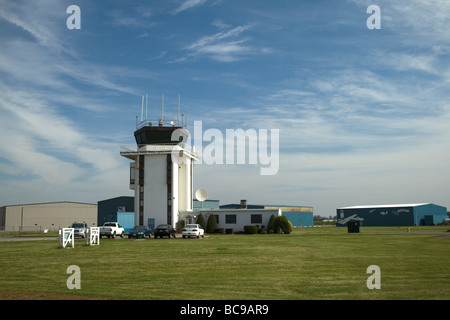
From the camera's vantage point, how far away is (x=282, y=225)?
5578 cm

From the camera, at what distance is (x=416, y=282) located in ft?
44.5

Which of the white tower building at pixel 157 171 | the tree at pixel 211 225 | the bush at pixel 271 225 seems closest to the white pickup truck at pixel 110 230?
the white tower building at pixel 157 171

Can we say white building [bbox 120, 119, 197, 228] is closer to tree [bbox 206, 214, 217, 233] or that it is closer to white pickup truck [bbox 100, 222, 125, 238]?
tree [bbox 206, 214, 217, 233]

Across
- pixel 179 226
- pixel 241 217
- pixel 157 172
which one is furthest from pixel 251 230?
pixel 157 172

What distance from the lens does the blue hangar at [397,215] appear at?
9081 centimetres

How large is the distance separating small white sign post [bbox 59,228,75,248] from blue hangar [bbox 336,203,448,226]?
69.5m

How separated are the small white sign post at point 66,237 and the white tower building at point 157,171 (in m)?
23.7

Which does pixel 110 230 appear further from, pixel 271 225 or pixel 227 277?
pixel 227 277

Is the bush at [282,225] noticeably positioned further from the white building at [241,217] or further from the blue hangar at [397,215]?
the blue hangar at [397,215]

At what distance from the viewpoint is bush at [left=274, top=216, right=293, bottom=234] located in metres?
55.4

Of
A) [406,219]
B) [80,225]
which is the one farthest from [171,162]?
[406,219]

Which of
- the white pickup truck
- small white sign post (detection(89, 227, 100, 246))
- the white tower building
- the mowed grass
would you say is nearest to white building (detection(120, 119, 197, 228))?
the white tower building
